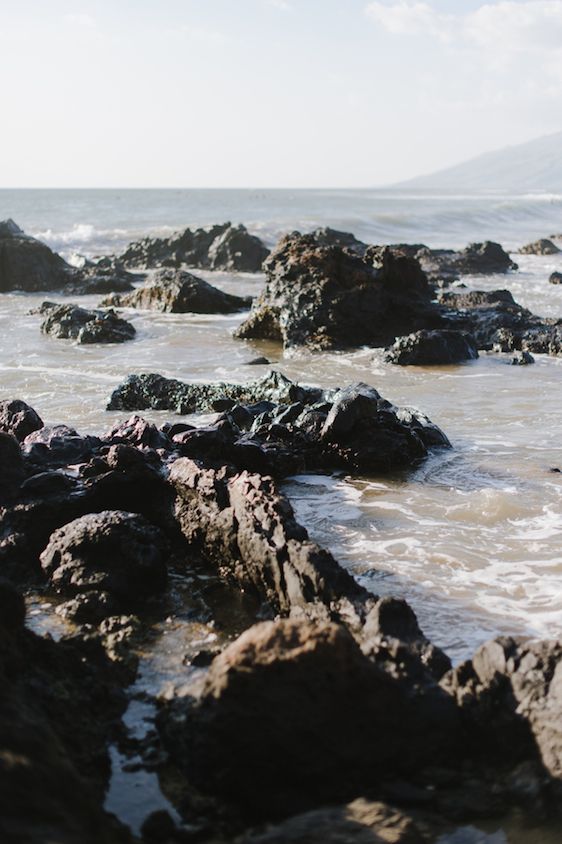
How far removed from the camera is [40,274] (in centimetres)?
2573

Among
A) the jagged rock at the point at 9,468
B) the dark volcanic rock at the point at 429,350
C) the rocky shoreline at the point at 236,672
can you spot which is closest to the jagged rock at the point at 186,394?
the rocky shoreline at the point at 236,672

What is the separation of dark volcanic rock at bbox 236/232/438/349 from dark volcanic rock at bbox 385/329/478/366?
152 cm

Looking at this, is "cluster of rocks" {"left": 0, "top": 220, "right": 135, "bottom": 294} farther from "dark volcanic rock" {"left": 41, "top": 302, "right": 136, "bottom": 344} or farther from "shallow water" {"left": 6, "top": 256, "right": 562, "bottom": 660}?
"shallow water" {"left": 6, "top": 256, "right": 562, "bottom": 660}

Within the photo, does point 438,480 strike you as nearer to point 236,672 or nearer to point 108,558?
point 108,558

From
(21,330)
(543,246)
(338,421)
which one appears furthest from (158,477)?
(543,246)

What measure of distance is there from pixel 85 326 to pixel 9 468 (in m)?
10.4

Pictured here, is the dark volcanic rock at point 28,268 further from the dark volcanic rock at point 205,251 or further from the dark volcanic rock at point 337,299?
the dark volcanic rock at point 337,299

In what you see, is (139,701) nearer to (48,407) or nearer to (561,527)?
(561,527)

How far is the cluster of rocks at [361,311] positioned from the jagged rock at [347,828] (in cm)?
1140

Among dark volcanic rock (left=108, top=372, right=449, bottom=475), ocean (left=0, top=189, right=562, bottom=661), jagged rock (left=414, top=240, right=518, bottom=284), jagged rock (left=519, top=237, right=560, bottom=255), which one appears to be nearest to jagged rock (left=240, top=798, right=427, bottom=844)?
ocean (left=0, top=189, right=562, bottom=661)

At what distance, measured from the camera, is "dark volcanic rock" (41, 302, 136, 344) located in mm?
16281

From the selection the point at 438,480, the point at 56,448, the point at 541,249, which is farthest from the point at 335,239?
the point at 56,448

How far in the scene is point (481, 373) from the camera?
12.9 meters

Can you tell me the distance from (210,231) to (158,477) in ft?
89.8
